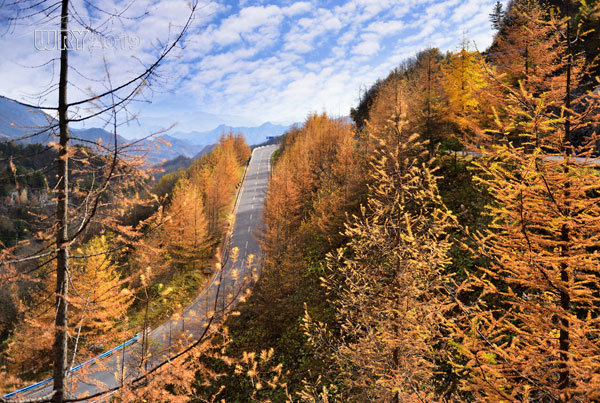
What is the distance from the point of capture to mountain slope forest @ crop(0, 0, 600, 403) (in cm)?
314

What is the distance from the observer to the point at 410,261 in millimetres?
4922

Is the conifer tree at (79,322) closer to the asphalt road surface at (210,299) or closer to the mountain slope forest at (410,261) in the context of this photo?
the mountain slope forest at (410,261)

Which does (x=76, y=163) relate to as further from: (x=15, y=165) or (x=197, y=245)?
(x=197, y=245)

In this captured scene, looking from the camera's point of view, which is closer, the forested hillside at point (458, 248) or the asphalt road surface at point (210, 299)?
the forested hillside at point (458, 248)

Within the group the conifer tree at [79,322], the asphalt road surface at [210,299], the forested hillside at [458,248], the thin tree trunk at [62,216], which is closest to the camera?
the conifer tree at [79,322]

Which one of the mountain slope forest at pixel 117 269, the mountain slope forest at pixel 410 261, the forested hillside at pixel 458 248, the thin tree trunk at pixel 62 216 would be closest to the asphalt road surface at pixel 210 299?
the thin tree trunk at pixel 62 216

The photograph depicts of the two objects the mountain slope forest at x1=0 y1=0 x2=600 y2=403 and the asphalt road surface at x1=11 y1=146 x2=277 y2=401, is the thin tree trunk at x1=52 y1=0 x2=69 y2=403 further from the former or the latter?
the asphalt road surface at x1=11 y1=146 x2=277 y2=401

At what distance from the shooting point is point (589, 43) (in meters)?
20.4

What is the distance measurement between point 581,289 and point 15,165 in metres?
6.51

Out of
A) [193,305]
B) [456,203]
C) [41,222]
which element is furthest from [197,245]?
[41,222]

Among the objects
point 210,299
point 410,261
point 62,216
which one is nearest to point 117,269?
point 210,299

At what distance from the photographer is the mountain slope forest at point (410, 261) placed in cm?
314

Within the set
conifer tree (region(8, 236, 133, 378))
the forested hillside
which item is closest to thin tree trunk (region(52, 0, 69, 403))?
conifer tree (region(8, 236, 133, 378))

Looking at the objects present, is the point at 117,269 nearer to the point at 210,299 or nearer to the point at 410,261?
the point at 210,299
